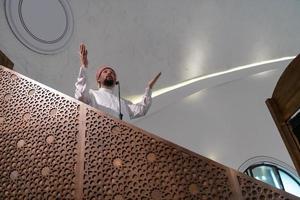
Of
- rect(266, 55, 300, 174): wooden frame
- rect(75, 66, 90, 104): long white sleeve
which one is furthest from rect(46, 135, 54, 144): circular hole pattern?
rect(266, 55, 300, 174): wooden frame

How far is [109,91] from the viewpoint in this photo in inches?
127

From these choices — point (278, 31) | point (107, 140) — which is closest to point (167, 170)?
point (107, 140)

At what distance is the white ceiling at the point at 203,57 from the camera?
5.86 meters

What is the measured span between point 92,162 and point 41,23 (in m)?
3.36

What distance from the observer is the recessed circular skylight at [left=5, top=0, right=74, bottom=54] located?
4.25 meters

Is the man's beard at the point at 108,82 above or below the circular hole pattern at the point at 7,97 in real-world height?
above

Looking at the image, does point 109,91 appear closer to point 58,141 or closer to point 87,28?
point 58,141

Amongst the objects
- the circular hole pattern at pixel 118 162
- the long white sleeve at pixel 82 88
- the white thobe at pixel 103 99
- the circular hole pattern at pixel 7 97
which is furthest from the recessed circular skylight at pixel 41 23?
the circular hole pattern at pixel 118 162

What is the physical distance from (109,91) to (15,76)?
106 centimetres

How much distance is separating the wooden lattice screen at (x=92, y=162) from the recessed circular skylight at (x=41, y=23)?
2437 millimetres

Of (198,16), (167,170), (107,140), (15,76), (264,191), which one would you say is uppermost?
(198,16)

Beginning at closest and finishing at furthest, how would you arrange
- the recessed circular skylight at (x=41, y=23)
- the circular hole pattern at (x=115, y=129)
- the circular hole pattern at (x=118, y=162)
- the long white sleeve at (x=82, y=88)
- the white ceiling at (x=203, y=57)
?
the circular hole pattern at (x=118, y=162) < the circular hole pattern at (x=115, y=129) < the long white sleeve at (x=82, y=88) < the recessed circular skylight at (x=41, y=23) < the white ceiling at (x=203, y=57)

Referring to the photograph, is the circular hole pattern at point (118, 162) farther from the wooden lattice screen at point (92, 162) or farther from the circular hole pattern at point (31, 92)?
the circular hole pattern at point (31, 92)

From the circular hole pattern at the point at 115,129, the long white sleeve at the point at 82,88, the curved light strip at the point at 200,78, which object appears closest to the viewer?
the circular hole pattern at the point at 115,129
